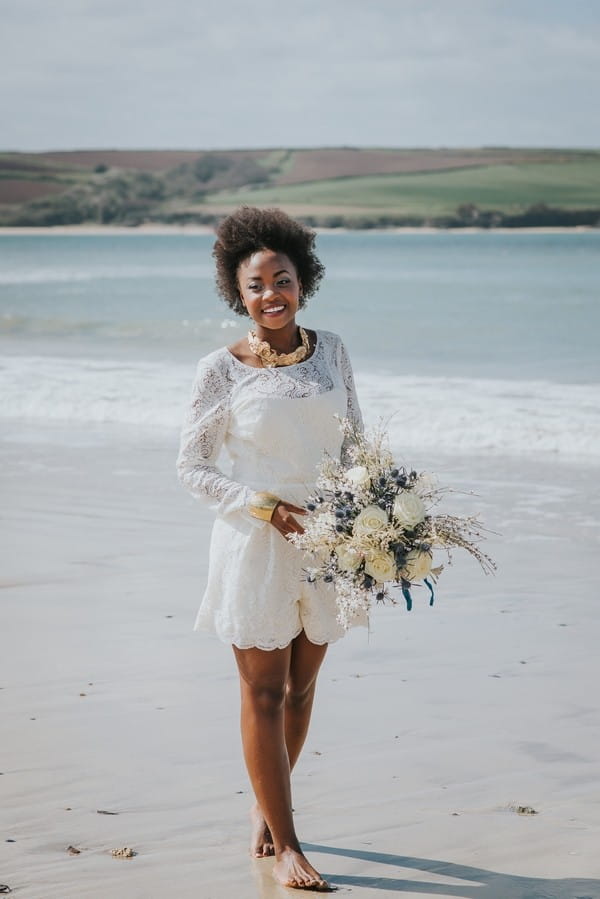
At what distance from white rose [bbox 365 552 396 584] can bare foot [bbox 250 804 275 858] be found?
Result: 0.89 meters

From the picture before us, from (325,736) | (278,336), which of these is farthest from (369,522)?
(325,736)

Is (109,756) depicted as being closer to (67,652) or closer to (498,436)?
(67,652)

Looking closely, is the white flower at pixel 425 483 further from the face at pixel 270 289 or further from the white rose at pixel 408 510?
the face at pixel 270 289

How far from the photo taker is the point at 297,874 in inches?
140

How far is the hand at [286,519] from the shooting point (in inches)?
139

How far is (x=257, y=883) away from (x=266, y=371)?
1.41 m

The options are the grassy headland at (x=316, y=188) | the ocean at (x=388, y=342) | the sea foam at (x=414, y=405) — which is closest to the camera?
the sea foam at (x=414, y=405)

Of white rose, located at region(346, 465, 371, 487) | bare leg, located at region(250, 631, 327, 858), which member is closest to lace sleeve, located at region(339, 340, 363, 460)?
white rose, located at region(346, 465, 371, 487)

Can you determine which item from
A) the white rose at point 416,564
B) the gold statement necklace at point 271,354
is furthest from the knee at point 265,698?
the gold statement necklace at point 271,354

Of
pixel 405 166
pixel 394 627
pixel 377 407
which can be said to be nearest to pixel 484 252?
pixel 405 166

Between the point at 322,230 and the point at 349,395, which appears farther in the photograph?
the point at 322,230

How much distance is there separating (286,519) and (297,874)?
96 centimetres

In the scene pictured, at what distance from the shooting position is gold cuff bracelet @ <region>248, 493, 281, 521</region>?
3.54 m

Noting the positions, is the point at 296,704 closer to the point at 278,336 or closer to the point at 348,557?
the point at 348,557
